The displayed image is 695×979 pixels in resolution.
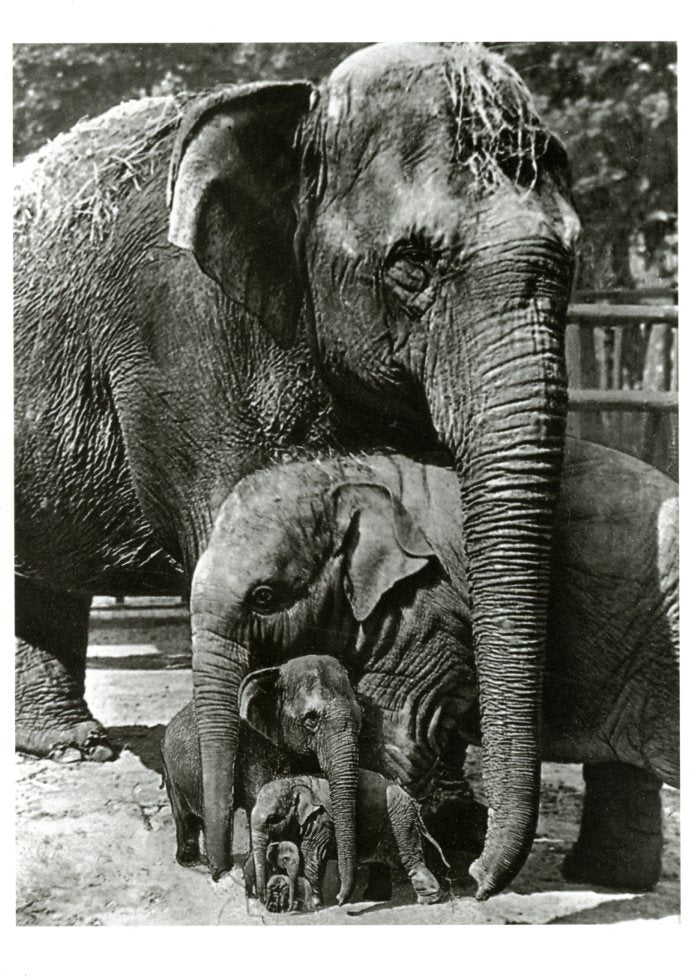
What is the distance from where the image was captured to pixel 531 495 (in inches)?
118

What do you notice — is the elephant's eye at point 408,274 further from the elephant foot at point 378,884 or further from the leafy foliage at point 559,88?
the elephant foot at point 378,884

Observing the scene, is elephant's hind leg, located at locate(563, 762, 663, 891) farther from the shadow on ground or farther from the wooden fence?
the shadow on ground

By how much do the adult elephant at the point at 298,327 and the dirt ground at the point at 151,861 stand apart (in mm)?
204

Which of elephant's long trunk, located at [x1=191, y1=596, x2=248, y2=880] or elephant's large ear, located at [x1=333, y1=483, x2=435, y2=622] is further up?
elephant's large ear, located at [x1=333, y1=483, x2=435, y2=622]

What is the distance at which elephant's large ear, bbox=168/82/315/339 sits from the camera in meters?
3.22

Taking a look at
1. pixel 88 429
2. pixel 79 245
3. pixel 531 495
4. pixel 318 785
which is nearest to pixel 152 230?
pixel 79 245

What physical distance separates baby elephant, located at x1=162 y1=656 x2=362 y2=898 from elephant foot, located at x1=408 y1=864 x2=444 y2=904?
0.53 ft

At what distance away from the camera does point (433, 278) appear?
10.2ft

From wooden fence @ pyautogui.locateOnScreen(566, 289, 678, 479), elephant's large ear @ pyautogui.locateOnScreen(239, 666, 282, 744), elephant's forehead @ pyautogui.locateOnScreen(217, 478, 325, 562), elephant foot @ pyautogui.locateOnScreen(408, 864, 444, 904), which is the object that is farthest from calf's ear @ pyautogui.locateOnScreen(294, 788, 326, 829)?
wooden fence @ pyautogui.locateOnScreen(566, 289, 678, 479)

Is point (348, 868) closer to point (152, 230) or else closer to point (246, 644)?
point (246, 644)

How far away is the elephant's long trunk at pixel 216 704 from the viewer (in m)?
3.26

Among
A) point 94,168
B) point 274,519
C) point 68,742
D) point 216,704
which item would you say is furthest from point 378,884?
point 94,168

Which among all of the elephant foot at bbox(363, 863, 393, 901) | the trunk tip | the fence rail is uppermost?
the fence rail

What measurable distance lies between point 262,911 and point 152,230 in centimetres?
163
